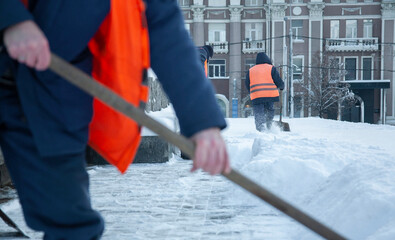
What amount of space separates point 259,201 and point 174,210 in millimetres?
764

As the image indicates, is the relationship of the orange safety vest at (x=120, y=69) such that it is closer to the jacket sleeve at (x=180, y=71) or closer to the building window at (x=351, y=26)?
the jacket sleeve at (x=180, y=71)

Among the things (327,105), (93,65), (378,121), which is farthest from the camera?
(378,121)

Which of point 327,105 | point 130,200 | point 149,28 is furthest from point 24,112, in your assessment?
point 327,105

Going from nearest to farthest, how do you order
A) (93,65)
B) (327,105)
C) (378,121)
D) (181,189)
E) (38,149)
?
1. (38,149)
2. (93,65)
3. (181,189)
4. (327,105)
5. (378,121)

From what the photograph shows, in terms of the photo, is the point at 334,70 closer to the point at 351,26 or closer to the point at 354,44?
the point at 354,44

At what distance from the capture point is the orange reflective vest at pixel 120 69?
4.43 feet

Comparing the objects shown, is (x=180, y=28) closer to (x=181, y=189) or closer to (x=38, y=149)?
(x=38, y=149)

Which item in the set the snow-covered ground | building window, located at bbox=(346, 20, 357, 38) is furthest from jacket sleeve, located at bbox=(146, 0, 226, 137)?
building window, located at bbox=(346, 20, 357, 38)

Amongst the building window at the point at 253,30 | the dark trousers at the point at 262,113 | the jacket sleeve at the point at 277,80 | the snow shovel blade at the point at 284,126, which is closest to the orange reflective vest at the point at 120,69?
the dark trousers at the point at 262,113

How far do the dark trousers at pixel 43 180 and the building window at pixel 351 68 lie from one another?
128 ft

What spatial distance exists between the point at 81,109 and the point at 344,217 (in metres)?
1.92

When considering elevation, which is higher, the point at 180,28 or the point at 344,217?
the point at 180,28

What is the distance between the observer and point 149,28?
144 centimetres

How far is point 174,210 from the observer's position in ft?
12.5
